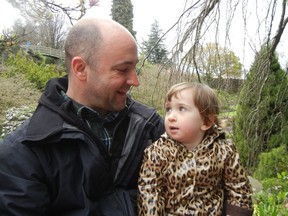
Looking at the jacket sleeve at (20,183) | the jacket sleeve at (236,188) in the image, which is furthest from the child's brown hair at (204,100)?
the jacket sleeve at (20,183)

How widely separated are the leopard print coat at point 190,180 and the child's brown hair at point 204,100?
0.12 meters

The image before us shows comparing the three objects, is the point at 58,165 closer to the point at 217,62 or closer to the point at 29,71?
the point at 217,62

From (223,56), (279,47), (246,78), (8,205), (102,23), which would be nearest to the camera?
(8,205)

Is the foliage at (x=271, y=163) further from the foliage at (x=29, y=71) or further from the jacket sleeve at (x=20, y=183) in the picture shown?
the foliage at (x=29, y=71)

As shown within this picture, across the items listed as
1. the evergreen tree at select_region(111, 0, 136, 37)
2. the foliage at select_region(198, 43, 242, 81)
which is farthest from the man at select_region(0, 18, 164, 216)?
the evergreen tree at select_region(111, 0, 136, 37)

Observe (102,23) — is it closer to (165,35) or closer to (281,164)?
(165,35)

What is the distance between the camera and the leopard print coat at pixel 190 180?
5.58 ft

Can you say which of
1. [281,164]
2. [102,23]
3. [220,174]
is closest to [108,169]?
[220,174]

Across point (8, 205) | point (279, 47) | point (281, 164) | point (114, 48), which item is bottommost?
point (281, 164)

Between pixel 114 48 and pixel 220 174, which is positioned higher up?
pixel 114 48

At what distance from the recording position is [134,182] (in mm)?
1826

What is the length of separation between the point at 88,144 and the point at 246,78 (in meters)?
2.30

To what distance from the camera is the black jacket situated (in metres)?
1.51

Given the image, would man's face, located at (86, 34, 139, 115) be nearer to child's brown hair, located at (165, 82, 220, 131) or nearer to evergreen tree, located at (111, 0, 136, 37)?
child's brown hair, located at (165, 82, 220, 131)
